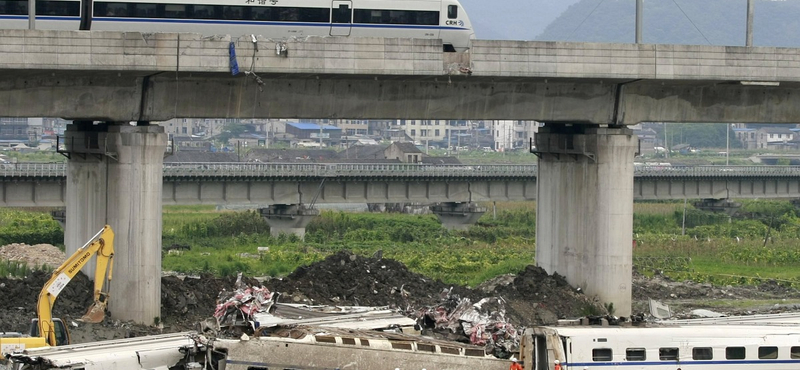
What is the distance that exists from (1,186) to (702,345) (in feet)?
135

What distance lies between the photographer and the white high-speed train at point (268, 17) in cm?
3819

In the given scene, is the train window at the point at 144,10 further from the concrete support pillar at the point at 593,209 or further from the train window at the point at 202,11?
the concrete support pillar at the point at 593,209

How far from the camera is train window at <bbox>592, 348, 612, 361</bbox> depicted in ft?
90.6

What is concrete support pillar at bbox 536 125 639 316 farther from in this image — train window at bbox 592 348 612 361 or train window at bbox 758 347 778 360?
train window at bbox 592 348 612 361

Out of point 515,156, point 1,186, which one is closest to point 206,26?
point 1,186

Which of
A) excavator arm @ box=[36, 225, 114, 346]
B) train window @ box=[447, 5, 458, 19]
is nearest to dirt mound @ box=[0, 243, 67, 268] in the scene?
excavator arm @ box=[36, 225, 114, 346]

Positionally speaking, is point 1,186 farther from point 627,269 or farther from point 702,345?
point 702,345

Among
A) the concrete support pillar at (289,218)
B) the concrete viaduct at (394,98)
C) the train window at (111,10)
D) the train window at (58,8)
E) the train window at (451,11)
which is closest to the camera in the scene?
the concrete viaduct at (394,98)

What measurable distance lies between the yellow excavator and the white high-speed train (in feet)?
24.8

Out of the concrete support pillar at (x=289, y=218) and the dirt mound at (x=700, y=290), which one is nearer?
the dirt mound at (x=700, y=290)

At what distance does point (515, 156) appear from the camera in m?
195

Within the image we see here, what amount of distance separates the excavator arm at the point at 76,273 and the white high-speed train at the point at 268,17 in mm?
7497

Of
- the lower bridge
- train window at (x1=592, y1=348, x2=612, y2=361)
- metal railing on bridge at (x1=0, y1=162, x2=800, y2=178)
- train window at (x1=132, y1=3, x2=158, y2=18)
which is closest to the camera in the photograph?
train window at (x1=592, y1=348, x2=612, y2=361)

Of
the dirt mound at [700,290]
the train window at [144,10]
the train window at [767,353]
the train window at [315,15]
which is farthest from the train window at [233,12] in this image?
the train window at [767,353]
